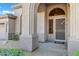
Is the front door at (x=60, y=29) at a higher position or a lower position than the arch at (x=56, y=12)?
lower

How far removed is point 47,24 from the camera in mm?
13219

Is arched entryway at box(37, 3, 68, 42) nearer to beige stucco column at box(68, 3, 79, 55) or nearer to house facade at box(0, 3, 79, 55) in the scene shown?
house facade at box(0, 3, 79, 55)

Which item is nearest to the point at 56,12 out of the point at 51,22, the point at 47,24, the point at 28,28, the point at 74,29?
the point at 51,22

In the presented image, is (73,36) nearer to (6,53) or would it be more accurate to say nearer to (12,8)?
(6,53)

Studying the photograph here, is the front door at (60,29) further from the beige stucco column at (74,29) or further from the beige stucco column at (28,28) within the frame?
the beige stucco column at (74,29)

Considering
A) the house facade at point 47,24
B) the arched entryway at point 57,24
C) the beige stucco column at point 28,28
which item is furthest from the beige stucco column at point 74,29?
the arched entryway at point 57,24

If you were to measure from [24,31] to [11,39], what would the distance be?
2.89ft

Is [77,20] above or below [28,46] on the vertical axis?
above

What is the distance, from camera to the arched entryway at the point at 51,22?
41.1 ft

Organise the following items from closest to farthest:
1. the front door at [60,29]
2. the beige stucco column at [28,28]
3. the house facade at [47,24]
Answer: the house facade at [47,24]
the beige stucco column at [28,28]
the front door at [60,29]

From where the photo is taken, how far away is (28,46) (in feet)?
28.8

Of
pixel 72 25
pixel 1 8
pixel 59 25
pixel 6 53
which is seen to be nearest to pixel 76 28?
pixel 72 25

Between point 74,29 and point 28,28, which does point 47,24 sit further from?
point 74,29

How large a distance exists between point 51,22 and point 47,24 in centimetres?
36
